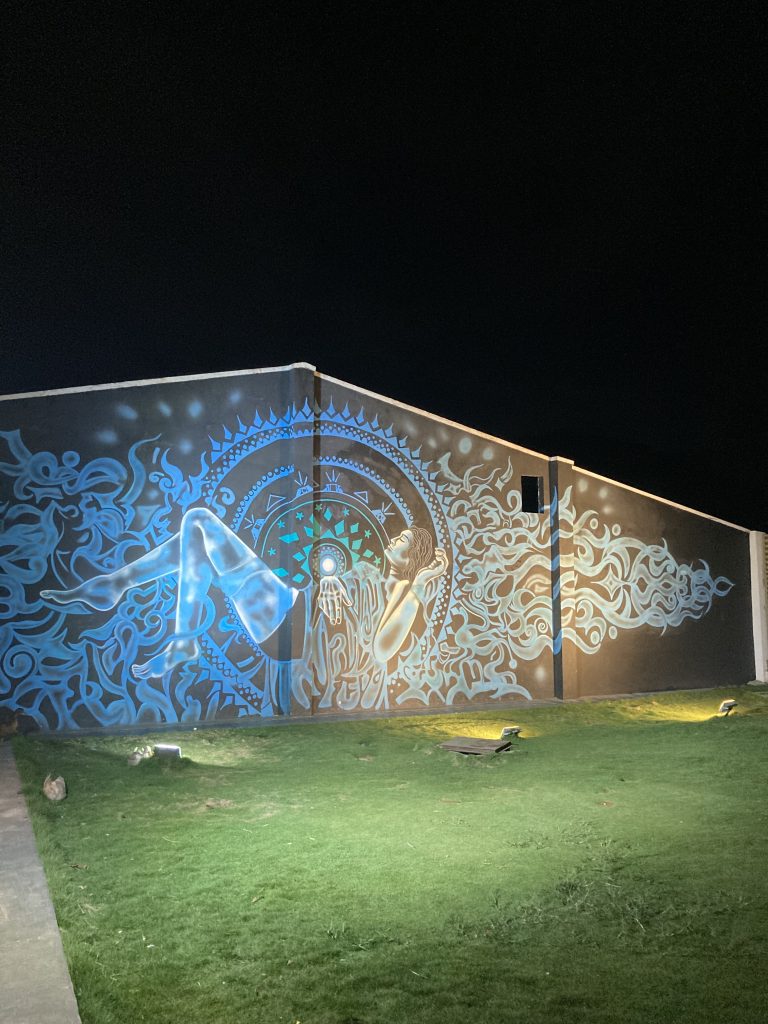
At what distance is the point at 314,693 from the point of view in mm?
9867

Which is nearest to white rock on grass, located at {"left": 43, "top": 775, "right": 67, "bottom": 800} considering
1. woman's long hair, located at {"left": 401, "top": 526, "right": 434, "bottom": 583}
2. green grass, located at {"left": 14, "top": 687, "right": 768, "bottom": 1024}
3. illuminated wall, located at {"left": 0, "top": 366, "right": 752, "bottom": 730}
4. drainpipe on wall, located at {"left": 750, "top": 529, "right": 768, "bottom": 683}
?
green grass, located at {"left": 14, "top": 687, "right": 768, "bottom": 1024}

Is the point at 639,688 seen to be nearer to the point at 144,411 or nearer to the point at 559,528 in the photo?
the point at 559,528

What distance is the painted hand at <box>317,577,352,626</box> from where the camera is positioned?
10.0 metres

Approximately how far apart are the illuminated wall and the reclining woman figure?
1.0 inches

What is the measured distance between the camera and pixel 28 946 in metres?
3.04

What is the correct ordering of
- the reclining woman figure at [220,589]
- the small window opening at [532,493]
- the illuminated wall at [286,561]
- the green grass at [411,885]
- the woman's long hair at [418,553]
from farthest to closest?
the small window opening at [532,493]
the woman's long hair at [418,553]
the reclining woman figure at [220,589]
the illuminated wall at [286,561]
the green grass at [411,885]

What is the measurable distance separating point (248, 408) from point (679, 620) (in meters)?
7.83

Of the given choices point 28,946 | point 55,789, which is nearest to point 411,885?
point 28,946

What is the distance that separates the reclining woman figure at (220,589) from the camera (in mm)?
9180

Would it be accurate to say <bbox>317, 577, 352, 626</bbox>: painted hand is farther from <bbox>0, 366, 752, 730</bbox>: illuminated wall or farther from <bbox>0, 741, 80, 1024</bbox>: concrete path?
<bbox>0, 741, 80, 1024</bbox>: concrete path

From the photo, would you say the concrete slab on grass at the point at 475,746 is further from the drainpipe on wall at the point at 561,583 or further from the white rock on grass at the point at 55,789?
the drainpipe on wall at the point at 561,583

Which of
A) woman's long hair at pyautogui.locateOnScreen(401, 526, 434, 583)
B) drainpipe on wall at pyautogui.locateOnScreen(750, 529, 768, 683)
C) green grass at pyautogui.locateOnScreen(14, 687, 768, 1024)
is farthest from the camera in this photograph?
drainpipe on wall at pyautogui.locateOnScreen(750, 529, 768, 683)

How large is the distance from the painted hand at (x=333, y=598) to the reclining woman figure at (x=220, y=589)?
0.01 meters

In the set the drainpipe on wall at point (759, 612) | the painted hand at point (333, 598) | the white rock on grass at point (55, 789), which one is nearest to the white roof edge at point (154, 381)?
the painted hand at point (333, 598)
